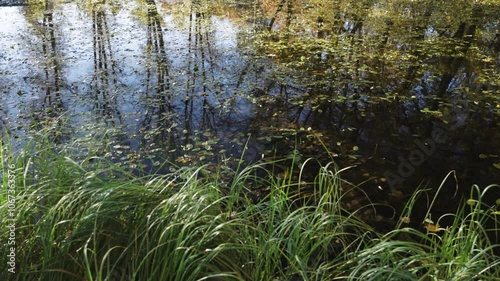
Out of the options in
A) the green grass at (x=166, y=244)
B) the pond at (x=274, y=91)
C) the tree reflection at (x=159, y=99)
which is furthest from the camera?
the tree reflection at (x=159, y=99)

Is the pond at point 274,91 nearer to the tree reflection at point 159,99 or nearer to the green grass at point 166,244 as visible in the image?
the tree reflection at point 159,99

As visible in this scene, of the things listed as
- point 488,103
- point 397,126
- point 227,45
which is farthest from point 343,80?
point 227,45

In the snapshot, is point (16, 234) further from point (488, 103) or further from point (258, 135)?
point (488, 103)

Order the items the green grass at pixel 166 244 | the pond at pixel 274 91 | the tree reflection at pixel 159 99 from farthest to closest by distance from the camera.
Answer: the tree reflection at pixel 159 99
the pond at pixel 274 91
the green grass at pixel 166 244

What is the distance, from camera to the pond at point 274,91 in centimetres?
388

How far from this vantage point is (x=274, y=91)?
5312 mm

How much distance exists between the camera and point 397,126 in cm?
439

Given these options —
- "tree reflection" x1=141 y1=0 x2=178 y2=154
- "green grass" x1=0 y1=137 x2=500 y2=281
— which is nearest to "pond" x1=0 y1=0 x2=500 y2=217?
"tree reflection" x1=141 y1=0 x2=178 y2=154

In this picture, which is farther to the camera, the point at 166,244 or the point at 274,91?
the point at 274,91

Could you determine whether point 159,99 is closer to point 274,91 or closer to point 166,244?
point 274,91

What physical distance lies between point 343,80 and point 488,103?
1.85 m

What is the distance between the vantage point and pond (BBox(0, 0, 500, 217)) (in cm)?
388

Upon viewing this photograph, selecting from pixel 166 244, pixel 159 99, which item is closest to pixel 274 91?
pixel 159 99

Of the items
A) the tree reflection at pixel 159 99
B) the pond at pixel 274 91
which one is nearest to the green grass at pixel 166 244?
the pond at pixel 274 91
